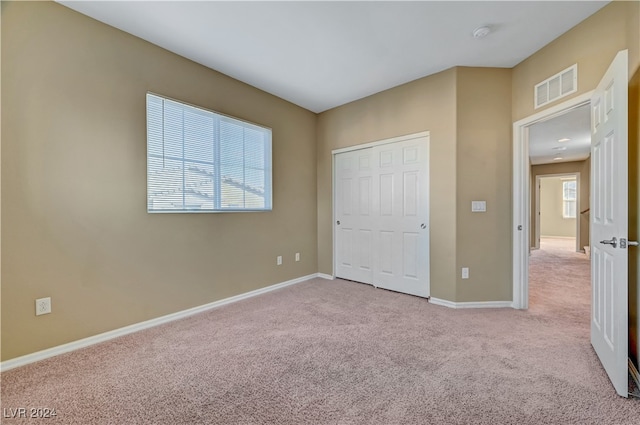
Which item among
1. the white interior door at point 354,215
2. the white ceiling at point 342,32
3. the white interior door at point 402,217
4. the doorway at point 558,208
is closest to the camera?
the white ceiling at point 342,32

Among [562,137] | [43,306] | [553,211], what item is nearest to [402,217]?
[43,306]

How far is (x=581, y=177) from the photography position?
24.8 feet

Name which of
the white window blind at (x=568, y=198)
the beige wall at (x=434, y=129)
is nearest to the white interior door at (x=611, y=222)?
the beige wall at (x=434, y=129)

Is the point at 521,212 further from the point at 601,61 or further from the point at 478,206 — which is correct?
the point at 601,61

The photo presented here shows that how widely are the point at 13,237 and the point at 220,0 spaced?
2.28 meters

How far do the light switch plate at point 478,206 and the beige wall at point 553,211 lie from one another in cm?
984

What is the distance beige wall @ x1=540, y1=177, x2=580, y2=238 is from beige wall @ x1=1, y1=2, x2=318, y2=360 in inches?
487

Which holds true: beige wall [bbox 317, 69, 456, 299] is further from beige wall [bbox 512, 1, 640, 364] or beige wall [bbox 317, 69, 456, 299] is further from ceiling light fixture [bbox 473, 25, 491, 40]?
beige wall [bbox 512, 1, 640, 364]

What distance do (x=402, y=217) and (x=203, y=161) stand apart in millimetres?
2533

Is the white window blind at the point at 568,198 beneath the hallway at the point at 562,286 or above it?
above

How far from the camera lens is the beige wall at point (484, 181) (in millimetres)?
3170

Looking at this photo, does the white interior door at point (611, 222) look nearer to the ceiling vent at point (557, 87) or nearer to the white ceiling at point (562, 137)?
the ceiling vent at point (557, 87)

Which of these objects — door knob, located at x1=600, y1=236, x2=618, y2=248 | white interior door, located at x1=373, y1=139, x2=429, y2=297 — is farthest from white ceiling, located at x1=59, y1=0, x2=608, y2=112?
door knob, located at x1=600, y1=236, x2=618, y2=248

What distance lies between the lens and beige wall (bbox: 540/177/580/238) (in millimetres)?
10469
